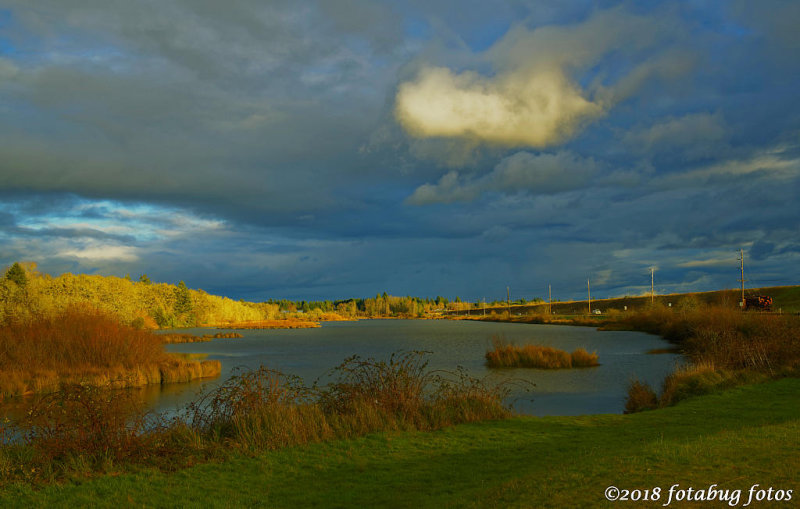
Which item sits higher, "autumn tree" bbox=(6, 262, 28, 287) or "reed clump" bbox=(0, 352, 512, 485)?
"autumn tree" bbox=(6, 262, 28, 287)

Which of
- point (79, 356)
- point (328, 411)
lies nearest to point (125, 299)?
point (79, 356)

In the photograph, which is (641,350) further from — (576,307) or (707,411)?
(576,307)

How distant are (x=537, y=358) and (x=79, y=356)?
2679 centimetres

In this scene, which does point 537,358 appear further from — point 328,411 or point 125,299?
point 125,299

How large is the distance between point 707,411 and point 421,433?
8116mm

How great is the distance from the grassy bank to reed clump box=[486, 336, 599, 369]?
1916 centimetres

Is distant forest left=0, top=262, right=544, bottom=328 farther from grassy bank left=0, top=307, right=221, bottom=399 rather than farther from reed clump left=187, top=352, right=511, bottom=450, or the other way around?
reed clump left=187, top=352, right=511, bottom=450

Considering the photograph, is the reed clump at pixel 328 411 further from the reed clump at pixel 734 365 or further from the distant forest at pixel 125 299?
the distant forest at pixel 125 299

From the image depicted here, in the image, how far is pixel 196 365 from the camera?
3334cm

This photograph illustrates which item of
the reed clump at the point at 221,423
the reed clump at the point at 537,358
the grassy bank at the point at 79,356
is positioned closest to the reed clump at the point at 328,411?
the reed clump at the point at 221,423

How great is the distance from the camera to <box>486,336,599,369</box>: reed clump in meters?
34.7

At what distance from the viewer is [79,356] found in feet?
91.2

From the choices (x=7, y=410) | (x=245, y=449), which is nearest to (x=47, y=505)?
(x=245, y=449)

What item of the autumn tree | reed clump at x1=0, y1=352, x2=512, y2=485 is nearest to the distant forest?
the autumn tree
